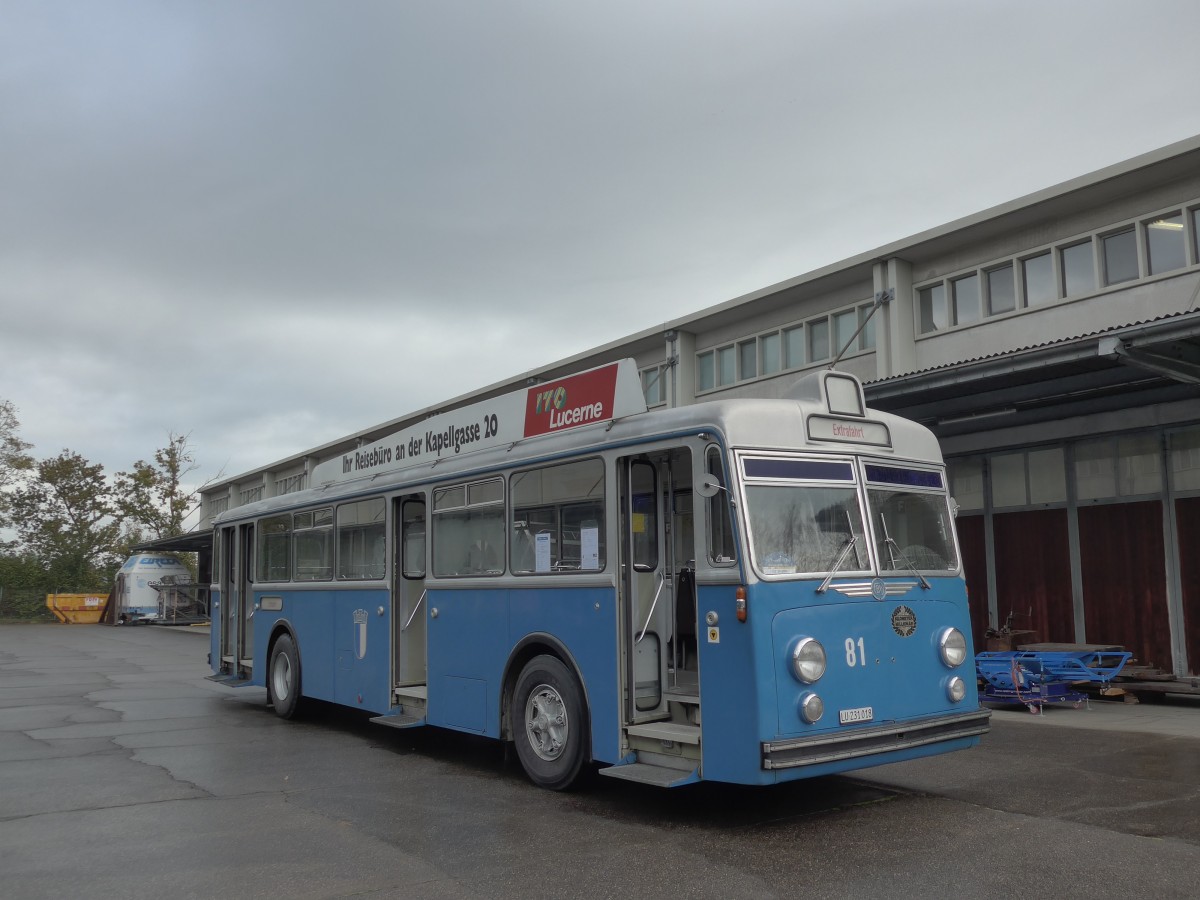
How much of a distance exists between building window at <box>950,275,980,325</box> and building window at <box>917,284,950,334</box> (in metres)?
0.19

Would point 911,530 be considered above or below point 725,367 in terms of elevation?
below

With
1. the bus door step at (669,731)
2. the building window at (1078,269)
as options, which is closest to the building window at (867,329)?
the building window at (1078,269)

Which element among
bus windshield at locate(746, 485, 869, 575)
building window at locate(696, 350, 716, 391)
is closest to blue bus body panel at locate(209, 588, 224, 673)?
bus windshield at locate(746, 485, 869, 575)

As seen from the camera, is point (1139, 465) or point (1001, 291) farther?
point (1001, 291)

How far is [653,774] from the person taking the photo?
6.92m

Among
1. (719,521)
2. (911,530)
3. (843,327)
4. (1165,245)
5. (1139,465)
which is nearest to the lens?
(719,521)

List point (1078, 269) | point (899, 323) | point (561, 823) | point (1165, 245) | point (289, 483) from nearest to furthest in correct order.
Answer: point (561, 823)
point (1165, 245)
point (1078, 269)
point (899, 323)
point (289, 483)

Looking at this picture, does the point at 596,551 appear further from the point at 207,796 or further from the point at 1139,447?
the point at 1139,447

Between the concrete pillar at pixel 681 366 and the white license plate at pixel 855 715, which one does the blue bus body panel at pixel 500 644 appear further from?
the concrete pillar at pixel 681 366

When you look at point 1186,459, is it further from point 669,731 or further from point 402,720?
point 402,720

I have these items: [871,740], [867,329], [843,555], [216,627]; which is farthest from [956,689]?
[867,329]

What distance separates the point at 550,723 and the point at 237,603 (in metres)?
8.08

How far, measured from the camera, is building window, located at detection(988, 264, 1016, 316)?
18.5 meters

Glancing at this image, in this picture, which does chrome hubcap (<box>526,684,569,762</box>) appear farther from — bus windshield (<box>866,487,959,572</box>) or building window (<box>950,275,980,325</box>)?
building window (<box>950,275,980,325</box>)
